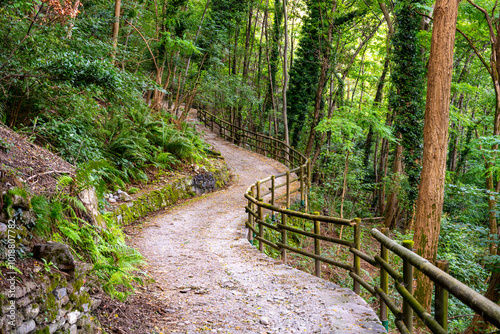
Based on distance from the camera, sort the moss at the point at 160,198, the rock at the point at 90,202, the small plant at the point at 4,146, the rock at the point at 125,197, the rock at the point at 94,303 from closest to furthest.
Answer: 1. the rock at the point at 94,303
2. the small plant at the point at 4,146
3. the rock at the point at 90,202
4. the moss at the point at 160,198
5. the rock at the point at 125,197

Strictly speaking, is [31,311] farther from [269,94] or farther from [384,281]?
[269,94]

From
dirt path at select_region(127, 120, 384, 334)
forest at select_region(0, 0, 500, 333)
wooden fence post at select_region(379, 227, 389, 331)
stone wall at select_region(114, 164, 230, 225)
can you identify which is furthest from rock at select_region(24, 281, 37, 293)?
stone wall at select_region(114, 164, 230, 225)

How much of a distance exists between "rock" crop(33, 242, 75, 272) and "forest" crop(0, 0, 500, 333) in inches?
20.4

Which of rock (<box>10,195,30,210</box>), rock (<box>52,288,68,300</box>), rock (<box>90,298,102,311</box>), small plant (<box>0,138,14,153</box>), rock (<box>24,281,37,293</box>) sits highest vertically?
small plant (<box>0,138,14,153</box>)

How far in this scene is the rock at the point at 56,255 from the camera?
2.97m

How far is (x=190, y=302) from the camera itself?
14.1 ft

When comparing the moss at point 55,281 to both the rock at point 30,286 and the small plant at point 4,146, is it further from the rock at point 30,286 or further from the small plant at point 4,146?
the small plant at point 4,146

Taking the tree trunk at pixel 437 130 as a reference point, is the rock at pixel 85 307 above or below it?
below

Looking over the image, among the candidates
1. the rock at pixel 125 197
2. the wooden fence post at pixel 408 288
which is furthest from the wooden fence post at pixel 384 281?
the rock at pixel 125 197

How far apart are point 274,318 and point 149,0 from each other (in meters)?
13.7

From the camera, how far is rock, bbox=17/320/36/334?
2.37 metres

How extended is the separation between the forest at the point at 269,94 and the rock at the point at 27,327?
1269 millimetres

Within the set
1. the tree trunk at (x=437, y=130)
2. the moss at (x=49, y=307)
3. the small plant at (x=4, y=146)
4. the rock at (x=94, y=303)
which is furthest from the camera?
the tree trunk at (x=437, y=130)

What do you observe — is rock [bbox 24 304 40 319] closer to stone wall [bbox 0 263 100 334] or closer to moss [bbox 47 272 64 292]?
stone wall [bbox 0 263 100 334]
